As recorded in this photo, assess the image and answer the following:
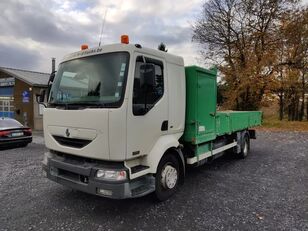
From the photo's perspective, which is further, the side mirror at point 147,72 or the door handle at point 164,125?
the door handle at point 164,125

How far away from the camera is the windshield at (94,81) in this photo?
360cm

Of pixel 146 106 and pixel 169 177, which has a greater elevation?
pixel 146 106

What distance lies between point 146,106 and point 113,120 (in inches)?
25.7

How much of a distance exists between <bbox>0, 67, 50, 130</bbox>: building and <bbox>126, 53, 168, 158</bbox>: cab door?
14.9m

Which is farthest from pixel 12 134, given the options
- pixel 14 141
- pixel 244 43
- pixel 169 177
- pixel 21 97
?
pixel 244 43

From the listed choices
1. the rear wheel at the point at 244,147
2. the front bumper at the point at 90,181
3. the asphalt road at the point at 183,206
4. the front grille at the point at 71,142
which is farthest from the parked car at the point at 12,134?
the rear wheel at the point at 244,147

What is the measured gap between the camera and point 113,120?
3.43 metres

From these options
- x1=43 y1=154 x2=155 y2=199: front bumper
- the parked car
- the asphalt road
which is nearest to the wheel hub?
the asphalt road

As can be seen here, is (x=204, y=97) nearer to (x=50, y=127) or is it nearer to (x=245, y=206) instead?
(x=245, y=206)

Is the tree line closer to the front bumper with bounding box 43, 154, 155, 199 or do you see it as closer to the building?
the building

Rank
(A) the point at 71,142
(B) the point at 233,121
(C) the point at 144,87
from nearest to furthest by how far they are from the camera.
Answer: (C) the point at 144,87 < (A) the point at 71,142 < (B) the point at 233,121

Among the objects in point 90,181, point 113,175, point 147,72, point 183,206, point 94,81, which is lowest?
point 183,206

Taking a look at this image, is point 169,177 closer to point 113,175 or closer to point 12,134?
point 113,175

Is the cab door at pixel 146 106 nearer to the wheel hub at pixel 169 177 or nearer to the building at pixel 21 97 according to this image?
the wheel hub at pixel 169 177
